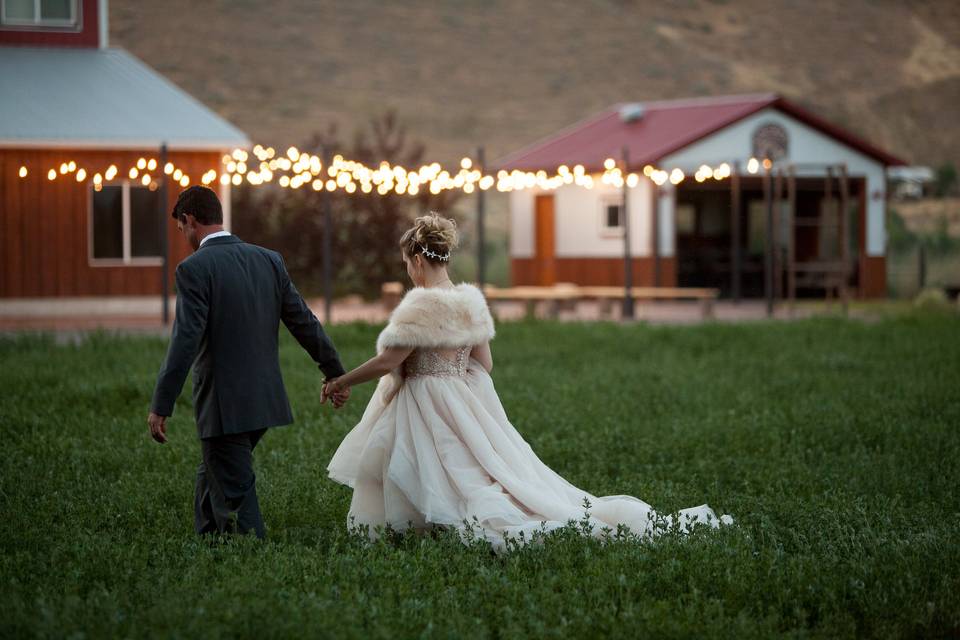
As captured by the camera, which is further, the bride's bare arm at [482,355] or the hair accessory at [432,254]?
the bride's bare arm at [482,355]

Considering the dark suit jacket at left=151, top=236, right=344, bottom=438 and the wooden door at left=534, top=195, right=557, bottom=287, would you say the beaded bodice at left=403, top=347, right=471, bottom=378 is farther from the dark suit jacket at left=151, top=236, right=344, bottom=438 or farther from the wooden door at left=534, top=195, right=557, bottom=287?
the wooden door at left=534, top=195, right=557, bottom=287

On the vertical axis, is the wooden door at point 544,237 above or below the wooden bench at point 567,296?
above

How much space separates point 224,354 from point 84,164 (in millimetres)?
18064

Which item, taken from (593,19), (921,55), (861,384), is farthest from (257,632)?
(921,55)

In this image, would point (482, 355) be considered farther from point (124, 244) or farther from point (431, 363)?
point (124, 244)

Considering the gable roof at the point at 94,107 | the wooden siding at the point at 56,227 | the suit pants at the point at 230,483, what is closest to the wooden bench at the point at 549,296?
the gable roof at the point at 94,107

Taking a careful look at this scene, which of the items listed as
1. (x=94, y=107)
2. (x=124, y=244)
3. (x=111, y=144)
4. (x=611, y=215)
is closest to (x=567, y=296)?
(x=611, y=215)

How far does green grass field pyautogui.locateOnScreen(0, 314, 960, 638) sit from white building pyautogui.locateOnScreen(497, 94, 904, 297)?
600 inches

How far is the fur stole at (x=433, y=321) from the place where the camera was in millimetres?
7402

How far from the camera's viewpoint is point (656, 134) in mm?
32938

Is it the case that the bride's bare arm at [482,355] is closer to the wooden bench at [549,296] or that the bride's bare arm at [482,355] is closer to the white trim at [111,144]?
the white trim at [111,144]

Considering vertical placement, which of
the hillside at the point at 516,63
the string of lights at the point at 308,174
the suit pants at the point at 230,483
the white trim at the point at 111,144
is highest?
the hillside at the point at 516,63

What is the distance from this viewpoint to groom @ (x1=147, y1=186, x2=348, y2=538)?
6930 mm

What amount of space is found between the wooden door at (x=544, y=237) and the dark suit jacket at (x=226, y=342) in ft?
85.5
